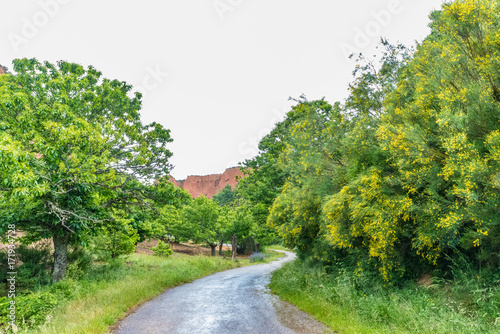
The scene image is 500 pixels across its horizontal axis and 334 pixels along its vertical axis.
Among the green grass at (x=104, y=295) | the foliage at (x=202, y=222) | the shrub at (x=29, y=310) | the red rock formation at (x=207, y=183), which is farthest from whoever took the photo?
the red rock formation at (x=207, y=183)

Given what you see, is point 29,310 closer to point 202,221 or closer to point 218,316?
point 218,316

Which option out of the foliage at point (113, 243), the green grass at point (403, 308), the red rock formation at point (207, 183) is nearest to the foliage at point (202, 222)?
the foliage at point (113, 243)

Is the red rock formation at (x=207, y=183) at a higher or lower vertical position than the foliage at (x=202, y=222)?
higher

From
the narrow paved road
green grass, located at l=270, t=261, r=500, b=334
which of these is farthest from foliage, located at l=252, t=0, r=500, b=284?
the narrow paved road

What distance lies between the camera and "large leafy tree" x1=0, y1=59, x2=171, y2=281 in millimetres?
7629

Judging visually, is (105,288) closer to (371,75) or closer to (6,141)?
(6,141)

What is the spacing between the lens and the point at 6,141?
6.65 meters

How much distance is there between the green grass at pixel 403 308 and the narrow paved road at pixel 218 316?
25.8 inches

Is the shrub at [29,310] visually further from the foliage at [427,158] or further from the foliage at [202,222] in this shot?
the foliage at [202,222]

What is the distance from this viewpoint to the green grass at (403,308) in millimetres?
4801

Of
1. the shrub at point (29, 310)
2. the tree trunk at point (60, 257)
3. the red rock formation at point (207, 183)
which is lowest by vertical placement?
the shrub at point (29, 310)

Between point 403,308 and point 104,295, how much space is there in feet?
28.0

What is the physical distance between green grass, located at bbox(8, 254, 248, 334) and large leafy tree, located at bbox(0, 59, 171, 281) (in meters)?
1.72

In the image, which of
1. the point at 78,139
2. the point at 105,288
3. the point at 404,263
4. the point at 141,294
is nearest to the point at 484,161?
the point at 404,263
